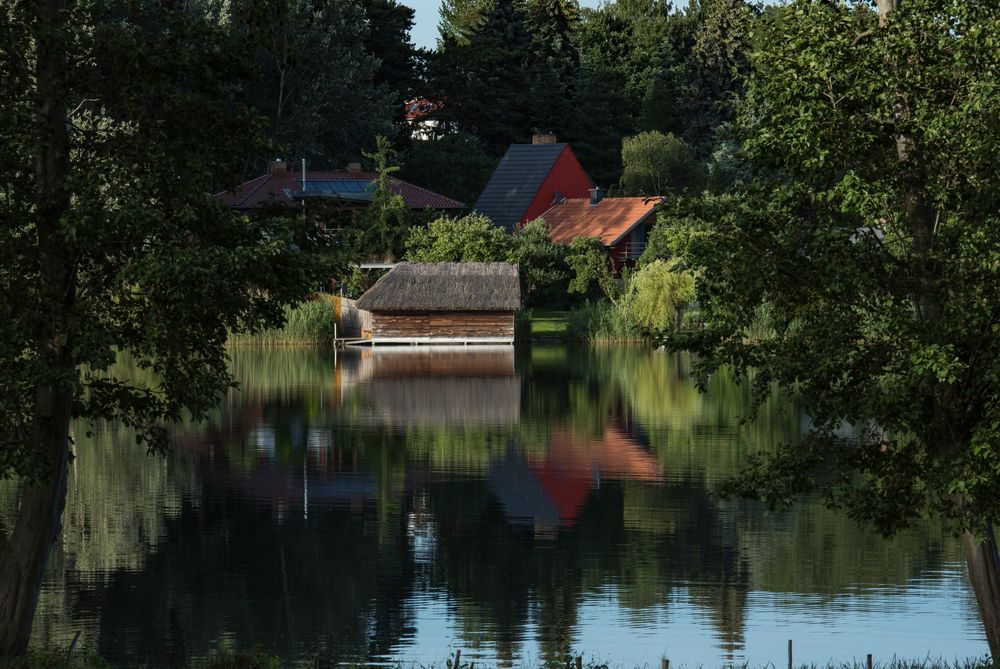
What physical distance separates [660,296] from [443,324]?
33.5 feet

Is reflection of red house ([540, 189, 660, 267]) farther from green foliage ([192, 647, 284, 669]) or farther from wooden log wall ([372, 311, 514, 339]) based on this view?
green foliage ([192, 647, 284, 669])

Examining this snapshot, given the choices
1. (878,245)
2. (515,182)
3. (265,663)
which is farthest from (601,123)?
(265,663)

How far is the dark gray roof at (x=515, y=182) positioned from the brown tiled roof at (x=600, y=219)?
1746mm

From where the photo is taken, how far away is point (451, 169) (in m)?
90.6

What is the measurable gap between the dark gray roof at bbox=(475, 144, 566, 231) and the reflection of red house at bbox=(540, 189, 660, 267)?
2335mm

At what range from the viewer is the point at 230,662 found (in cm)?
1538

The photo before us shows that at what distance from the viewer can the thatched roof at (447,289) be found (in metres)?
65.2

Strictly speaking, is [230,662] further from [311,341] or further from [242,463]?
[311,341]

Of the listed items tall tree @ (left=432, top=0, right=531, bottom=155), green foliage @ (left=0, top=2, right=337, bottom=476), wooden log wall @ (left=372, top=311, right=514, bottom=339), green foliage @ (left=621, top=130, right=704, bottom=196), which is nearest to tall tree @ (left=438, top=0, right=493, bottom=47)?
tall tree @ (left=432, top=0, right=531, bottom=155)

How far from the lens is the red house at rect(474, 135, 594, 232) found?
3342 inches

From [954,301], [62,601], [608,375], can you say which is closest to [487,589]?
[62,601]

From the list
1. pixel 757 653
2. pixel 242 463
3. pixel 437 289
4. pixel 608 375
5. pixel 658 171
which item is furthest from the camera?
pixel 658 171

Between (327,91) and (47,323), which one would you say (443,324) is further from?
(47,323)

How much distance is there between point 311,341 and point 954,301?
55788 millimetres
